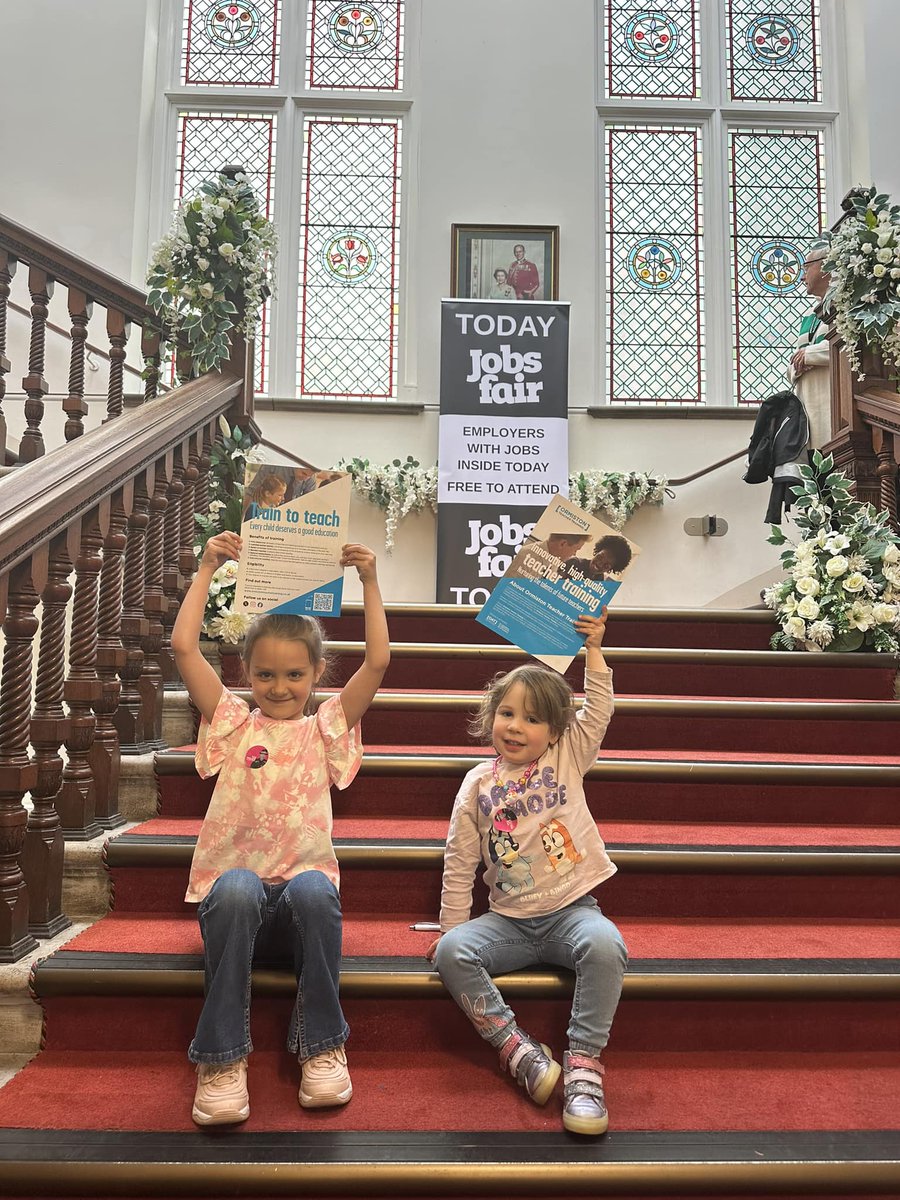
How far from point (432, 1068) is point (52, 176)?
5.84 m

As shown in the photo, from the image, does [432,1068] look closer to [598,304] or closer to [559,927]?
[559,927]

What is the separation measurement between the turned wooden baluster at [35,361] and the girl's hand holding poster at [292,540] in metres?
1.64

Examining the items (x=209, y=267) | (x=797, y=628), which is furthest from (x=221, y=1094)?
(x=209, y=267)

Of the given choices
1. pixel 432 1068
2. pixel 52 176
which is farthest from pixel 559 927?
pixel 52 176

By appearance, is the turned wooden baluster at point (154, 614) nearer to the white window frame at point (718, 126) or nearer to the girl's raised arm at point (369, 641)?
the girl's raised arm at point (369, 641)

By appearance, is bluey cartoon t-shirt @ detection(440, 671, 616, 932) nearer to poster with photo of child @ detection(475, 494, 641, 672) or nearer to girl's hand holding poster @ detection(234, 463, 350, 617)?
poster with photo of child @ detection(475, 494, 641, 672)

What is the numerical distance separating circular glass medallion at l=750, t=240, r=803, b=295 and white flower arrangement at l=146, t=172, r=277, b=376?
384cm

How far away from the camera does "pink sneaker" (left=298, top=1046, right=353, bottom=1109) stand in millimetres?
1579

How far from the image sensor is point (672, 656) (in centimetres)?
302

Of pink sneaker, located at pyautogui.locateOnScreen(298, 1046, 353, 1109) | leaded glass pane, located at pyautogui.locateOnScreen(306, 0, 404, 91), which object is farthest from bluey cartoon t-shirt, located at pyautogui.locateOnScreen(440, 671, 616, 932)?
leaded glass pane, located at pyautogui.locateOnScreen(306, 0, 404, 91)

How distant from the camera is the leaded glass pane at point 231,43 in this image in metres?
6.09

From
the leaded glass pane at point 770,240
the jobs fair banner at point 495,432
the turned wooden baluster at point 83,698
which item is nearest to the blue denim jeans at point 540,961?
the turned wooden baluster at point 83,698

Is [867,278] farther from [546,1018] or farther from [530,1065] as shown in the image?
[530,1065]

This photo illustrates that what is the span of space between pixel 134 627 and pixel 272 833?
97 cm
